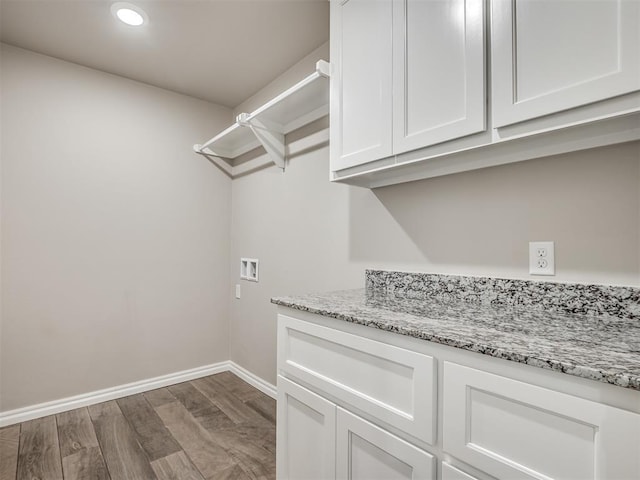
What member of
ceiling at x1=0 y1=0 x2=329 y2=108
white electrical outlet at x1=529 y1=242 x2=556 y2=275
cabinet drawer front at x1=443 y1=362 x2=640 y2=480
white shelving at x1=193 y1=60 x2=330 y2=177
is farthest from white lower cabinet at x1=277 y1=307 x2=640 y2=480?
ceiling at x1=0 y1=0 x2=329 y2=108

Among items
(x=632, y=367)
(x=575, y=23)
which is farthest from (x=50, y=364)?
(x=575, y=23)

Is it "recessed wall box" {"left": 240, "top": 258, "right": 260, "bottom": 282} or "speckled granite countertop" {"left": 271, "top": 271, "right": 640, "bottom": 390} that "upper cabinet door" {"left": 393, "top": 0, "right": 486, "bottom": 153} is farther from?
"recessed wall box" {"left": 240, "top": 258, "right": 260, "bottom": 282}

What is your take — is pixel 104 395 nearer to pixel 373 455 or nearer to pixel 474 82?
pixel 373 455

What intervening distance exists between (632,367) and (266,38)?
2270 mm

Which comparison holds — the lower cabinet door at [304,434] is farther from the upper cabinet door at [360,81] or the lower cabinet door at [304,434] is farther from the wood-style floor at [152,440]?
the upper cabinet door at [360,81]

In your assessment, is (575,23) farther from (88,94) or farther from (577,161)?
(88,94)

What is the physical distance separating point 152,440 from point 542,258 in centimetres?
218

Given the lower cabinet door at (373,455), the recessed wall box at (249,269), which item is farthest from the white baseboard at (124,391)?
the lower cabinet door at (373,455)

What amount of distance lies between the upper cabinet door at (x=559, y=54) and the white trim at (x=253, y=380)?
2.31 metres

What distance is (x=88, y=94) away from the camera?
249cm

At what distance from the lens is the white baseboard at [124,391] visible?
7.36ft

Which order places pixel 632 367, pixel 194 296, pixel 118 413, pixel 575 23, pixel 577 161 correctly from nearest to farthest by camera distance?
1. pixel 632 367
2. pixel 575 23
3. pixel 577 161
4. pixel 118 413
5. pixel 194 296

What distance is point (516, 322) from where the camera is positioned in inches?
41.5

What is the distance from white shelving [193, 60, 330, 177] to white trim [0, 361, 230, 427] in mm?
→ 1796
